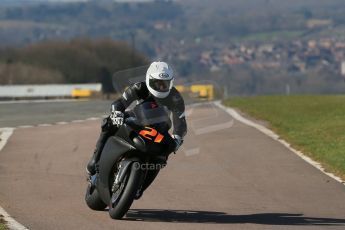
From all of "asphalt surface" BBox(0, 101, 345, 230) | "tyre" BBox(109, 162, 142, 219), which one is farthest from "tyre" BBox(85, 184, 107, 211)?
"tyre" BBox(109, 162, 142, 219)

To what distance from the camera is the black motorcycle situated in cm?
1032

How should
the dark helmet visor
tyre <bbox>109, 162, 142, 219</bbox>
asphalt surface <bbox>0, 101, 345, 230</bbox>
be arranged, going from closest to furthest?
tyre <bbox>109, 162, 142, 219</bbox> < the dark helmet visor < asphalt surface <bbox>0, 101, 345, 230</bbox>

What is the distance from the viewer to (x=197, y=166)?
16.5m

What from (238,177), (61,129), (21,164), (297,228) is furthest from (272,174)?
(61,129)

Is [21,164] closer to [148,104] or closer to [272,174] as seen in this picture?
[272,174]

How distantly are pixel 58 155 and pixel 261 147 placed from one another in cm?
393

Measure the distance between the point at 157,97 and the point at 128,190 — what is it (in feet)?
3.20

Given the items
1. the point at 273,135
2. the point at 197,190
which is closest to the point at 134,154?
the point at 197,190

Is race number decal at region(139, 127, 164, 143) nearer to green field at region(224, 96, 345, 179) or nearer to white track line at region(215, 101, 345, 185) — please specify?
white track line at region(215, 101, 345, 185)

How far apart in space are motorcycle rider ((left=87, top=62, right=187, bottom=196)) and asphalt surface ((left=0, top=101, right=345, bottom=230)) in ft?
3.08

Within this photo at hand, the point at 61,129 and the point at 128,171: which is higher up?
the point at 128,171

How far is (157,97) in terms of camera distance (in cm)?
1051

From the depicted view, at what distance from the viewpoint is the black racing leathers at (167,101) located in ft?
34.8

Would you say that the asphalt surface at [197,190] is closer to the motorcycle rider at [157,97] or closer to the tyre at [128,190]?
the tyre at [128,190]
